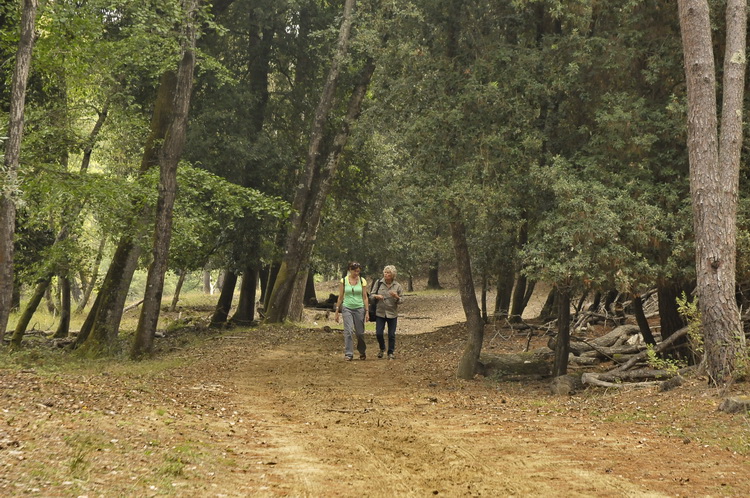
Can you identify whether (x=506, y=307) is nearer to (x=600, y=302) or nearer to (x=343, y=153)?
(x=600, y=302)

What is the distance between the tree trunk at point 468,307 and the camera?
14.6m

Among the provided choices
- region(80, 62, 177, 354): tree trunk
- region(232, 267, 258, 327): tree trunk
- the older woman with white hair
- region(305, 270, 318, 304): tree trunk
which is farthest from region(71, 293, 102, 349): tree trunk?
region(305, 270, 318, 304): tree trunk

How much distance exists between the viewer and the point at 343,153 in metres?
27.2

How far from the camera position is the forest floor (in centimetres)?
605

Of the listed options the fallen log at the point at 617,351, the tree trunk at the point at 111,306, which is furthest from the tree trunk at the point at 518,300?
the tree trunk at the point at 111,306

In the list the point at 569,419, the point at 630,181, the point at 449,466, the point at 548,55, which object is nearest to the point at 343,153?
the point at 548,55

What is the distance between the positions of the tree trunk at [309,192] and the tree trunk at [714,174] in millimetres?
13489

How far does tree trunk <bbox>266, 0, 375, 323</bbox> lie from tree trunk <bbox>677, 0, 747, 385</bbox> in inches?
531

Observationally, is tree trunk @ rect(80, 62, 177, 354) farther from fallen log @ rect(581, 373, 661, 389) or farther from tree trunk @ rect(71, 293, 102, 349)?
fallen log @ rect(581, 373, 661, 389)

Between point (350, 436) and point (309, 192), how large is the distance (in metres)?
Answer: 17.0

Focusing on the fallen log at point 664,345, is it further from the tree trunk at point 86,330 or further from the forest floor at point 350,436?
the tree trunk at point 86,330

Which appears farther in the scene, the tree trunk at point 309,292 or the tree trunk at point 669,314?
the tree trunk at point 309,292

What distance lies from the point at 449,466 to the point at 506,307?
19.6 meters

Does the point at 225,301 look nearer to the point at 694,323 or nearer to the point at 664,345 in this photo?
the point at 664,345
